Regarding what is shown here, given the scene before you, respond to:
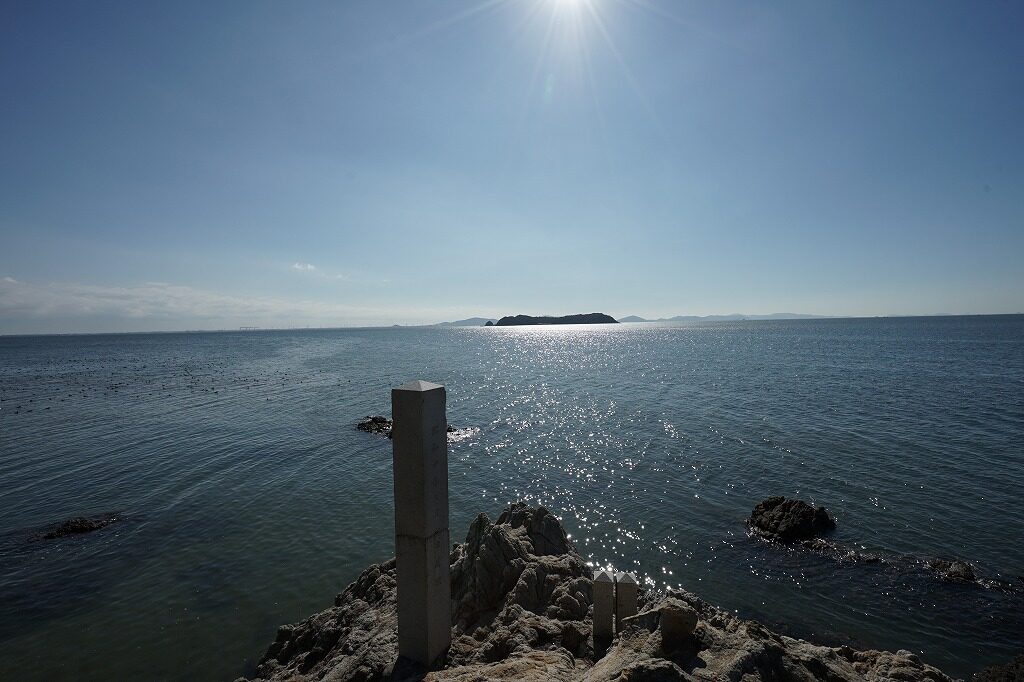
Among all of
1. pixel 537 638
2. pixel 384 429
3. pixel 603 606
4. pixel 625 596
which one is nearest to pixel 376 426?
pixel 384 429

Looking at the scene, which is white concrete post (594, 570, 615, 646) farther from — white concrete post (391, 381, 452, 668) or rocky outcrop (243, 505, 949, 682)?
white concrete post (391, 381, 452, 668)

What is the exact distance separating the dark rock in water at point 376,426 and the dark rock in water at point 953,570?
29474mm

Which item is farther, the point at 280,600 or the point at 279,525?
the point at 279,525

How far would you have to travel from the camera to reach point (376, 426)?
34906 millimetres

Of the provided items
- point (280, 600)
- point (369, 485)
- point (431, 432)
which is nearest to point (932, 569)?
point (431, 432)

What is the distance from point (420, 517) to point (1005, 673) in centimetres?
1285

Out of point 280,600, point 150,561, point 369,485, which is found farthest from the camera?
point 369,485

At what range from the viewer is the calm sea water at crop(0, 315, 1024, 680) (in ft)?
42.2

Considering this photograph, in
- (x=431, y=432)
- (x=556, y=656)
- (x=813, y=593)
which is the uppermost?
(x=431, y=432)

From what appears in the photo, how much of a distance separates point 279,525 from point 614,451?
62.5 ft

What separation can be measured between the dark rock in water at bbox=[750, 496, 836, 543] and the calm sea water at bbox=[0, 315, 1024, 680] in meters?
0.74

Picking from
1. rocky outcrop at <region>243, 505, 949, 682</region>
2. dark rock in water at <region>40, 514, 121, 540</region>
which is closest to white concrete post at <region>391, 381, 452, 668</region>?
rocky outcrop at <region>243, 505, 949, 682</region>

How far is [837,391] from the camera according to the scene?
149ft

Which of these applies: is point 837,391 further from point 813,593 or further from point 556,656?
point 556,656
